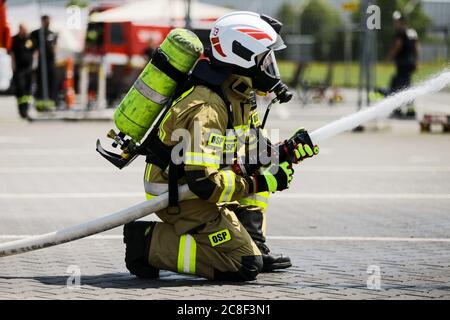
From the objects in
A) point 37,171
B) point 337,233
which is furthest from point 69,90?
point 337,233

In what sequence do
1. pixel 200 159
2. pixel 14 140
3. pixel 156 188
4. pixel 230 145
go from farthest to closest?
pixel 14 140, pixel 156 188, pixel 230 145, pixel 200 159

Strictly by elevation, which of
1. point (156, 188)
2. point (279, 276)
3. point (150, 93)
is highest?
point (150, 93)

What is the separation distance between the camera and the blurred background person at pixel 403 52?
20.4 m

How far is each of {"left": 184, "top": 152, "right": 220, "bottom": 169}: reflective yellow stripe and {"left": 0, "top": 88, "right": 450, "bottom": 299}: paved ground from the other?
2.34ft

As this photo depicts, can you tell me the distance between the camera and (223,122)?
6449 millimetres

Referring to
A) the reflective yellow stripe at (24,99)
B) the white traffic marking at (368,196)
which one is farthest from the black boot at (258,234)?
the reflective yellow stripe at (24,99)

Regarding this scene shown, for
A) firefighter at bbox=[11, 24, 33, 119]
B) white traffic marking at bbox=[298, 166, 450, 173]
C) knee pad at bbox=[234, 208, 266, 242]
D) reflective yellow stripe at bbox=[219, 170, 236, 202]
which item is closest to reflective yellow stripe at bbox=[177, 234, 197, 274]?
reflective yellow stripe at bbox=[219, 170, 236, 202]

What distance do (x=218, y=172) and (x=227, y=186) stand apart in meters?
0.10

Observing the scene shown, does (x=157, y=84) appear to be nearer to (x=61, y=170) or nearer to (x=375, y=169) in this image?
(x=61, y=170)

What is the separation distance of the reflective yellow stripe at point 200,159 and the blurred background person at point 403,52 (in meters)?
14.4

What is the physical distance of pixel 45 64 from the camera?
20688 mm

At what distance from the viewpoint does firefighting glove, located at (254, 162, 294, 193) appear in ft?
21.4

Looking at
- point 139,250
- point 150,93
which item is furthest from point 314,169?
point 150,93
